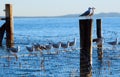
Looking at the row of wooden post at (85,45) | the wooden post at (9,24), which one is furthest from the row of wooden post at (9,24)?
the row of wooden post at (85,45)

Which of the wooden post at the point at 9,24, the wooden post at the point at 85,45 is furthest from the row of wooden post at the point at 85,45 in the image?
the wooden post at the point at 9,24

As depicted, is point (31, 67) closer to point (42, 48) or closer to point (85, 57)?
A: point (42, 48)

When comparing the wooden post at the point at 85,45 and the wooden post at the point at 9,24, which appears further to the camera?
the wooden post at the point at 9,24

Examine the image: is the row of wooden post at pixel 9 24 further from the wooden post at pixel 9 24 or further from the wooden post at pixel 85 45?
the wooden post at pixel 85 45

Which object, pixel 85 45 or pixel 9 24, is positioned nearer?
pixel 85 45

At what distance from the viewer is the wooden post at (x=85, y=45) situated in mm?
15812

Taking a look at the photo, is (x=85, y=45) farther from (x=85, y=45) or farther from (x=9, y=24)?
(x=9, y=24)

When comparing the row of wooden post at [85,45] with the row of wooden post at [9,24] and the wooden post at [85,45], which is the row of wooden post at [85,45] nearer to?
the wooden post at [85,45]

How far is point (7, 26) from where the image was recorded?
2795 centimetres

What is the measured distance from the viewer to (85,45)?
52.3 feet

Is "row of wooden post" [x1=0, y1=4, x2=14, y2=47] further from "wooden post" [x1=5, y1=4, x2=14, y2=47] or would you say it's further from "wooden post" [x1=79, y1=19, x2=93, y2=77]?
"wooden post" [x1=79, y1=19, x2=93, y2=77]

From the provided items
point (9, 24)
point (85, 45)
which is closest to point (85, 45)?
point (85, 45)

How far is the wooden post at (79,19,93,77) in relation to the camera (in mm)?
15812

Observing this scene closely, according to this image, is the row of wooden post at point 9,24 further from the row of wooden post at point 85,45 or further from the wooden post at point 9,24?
the row of wooden post at point 85,45
